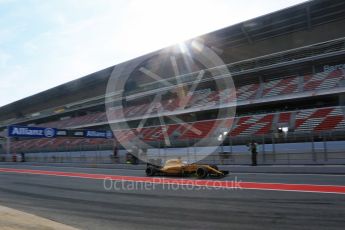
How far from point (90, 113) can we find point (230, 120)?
28.4m

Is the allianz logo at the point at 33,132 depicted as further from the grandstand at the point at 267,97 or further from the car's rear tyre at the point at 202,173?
the car's rear tyre at the point at 202,173

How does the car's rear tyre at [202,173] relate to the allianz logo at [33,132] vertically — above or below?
below

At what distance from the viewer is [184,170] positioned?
1445cm

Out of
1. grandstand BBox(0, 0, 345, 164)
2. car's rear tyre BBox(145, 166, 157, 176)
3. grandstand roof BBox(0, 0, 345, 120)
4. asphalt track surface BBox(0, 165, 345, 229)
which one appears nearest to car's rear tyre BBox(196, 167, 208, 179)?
asphalt track surface BBox(0, 165, 345, 229)

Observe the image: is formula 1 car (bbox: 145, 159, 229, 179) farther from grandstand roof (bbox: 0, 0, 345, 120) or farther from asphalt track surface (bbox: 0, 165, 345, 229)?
grandstand roof (bbox: 0, 0, 345, 120)

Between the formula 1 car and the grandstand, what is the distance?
7.78 meters

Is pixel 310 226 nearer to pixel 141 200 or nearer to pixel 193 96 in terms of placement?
pixel 141 200

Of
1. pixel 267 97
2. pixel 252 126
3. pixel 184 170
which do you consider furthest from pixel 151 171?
pixel 267 97

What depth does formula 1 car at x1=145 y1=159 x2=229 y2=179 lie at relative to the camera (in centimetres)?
1359

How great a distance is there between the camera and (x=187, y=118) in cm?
3800

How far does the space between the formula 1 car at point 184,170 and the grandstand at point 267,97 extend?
7777mm

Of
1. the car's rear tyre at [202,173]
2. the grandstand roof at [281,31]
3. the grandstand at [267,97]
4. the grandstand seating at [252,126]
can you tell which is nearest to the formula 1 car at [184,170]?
the car's rear tyre at [202,173]

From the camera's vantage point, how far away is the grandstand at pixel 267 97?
2203 cm

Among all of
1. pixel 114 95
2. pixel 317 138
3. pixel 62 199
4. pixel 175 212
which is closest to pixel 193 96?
pixel 114 95
